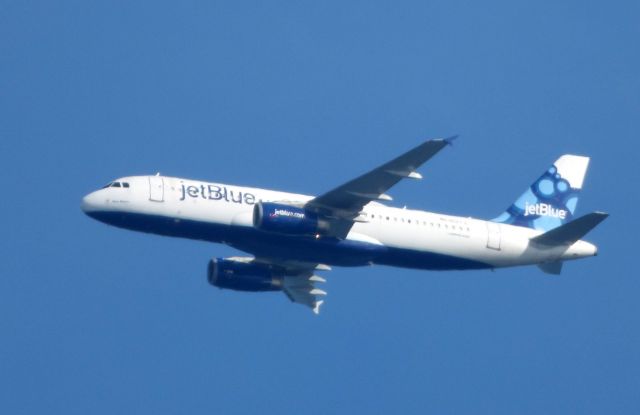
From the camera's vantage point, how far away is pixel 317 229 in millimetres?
67688

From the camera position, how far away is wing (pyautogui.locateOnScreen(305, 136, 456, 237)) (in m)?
63.7

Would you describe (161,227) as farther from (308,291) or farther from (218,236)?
(308,291)

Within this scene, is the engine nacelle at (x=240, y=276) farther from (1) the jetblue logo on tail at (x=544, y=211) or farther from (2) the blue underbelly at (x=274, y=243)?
(1) the jetblue logo on tail at (x=544, y=211)

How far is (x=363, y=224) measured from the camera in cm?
7006

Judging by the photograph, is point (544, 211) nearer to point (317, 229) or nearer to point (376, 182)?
point (376, 182)

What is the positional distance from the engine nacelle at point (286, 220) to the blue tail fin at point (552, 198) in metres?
13.0

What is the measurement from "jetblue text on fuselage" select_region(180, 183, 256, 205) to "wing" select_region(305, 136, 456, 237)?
3.13 metres

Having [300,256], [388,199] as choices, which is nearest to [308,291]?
[300,256]

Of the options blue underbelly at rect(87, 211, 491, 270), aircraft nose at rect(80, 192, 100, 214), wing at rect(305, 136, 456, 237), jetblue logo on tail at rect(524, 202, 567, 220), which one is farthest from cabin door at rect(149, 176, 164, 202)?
jetblue logo on tail at rect(524, 202, 567, 220)

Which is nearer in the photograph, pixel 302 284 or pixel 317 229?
pixel 317 229

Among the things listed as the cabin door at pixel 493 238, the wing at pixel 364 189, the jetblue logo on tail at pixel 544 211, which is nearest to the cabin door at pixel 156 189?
the wing at pixel 364 189

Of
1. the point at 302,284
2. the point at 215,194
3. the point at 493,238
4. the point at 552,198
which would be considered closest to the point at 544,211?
the point at 552,198

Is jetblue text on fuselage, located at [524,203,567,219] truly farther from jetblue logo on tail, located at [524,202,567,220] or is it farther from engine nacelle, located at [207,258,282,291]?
engine nacelle, located at [207,258,282,291]

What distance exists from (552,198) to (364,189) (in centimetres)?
1572
